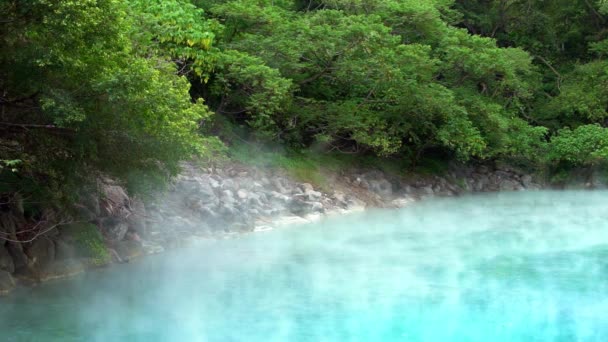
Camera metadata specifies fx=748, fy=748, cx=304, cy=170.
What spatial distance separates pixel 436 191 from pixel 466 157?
1.62 m

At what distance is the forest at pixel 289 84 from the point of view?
10789 millimetres

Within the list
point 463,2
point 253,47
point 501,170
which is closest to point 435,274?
point 253,47

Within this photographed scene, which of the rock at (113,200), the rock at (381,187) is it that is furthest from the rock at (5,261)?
the rock at (381,187)

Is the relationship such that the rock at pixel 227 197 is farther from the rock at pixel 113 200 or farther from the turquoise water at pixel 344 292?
the rock at pixel 113 200

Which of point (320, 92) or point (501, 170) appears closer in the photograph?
point (320, 92)

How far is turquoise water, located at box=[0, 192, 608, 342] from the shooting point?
33.2ft

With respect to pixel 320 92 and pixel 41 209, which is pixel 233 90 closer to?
pixel 320 92

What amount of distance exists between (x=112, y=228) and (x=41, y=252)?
2.02 m

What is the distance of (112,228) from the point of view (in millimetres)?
14516

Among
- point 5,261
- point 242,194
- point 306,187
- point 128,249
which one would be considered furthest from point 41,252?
point 306,187

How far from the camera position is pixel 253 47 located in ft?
72.8

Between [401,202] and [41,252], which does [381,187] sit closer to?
[401,202]

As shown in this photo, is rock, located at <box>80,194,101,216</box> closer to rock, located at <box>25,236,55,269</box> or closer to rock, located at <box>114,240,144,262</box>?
rock, located at <box>114,240,144,262</box>

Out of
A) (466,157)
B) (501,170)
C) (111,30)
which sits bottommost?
(501,170)
